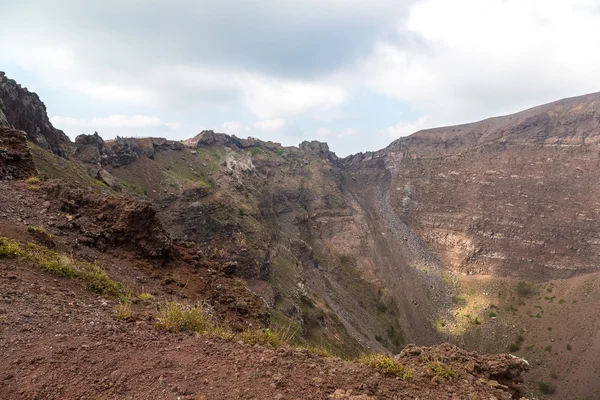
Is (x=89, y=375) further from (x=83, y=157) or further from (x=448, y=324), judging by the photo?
(x=448, y=324)

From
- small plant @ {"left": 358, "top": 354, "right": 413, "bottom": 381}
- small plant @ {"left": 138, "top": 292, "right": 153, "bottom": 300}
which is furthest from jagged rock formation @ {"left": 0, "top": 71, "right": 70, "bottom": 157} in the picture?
small plant @ {"left": 358, "top": 354, "right": 413, "bottom": 381}

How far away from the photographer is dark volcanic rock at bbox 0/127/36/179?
10.4 m

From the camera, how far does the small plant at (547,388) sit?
32.1m

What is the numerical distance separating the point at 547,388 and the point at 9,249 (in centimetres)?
4377

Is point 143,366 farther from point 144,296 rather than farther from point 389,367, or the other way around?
point 389,367

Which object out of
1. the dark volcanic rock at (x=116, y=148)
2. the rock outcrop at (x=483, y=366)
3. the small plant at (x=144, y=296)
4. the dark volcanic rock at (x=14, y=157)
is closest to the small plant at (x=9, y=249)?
the small plant at (x=144, y=296)

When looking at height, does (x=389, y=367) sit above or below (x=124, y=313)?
below

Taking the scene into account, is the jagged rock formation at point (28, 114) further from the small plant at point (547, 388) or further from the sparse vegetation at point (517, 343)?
the sparse vegetation at point (517, 343)

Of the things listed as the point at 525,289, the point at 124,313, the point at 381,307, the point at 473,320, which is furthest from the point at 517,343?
the point at 124,313

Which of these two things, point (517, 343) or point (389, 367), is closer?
point (389, 367)

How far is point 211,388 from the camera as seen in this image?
147 inches

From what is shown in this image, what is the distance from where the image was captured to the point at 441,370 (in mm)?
4844

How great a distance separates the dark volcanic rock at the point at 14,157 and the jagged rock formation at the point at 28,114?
47.5 ft

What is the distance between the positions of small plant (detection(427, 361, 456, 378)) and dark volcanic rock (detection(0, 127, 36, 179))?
1274 cm
